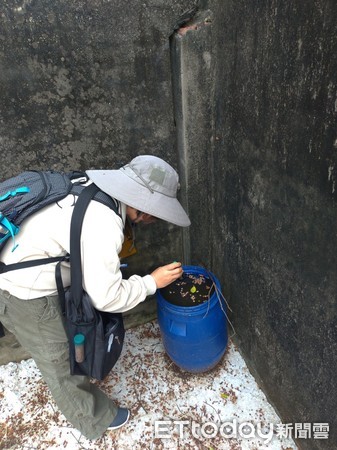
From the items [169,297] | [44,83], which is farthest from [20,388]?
[44,83]

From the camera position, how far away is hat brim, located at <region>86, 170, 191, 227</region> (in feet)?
5.73

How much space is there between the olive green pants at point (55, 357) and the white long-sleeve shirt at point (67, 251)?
120 mm

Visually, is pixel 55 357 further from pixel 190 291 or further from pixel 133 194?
pixel 133 194

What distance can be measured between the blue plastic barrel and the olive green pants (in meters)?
0.66

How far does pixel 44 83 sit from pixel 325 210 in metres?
1.89

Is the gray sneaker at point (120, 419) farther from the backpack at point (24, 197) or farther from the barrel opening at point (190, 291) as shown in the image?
the backpack at point (24, 197)

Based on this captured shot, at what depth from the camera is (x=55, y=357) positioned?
210 centimetres

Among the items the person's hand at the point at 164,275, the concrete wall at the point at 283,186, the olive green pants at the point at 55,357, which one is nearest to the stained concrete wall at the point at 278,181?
the concrete wall at the point at 283,186

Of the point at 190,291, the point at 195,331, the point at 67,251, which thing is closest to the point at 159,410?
the point at 195,331

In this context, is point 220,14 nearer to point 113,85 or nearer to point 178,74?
point 178,74

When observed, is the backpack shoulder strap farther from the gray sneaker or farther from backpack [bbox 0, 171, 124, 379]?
the gray sneaker

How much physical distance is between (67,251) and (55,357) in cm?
79

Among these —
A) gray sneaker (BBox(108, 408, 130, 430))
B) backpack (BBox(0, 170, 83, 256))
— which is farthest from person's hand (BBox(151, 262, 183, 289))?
gray sneaker (BBox(108, 408, 130, 430))

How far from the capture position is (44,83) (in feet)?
7.17
